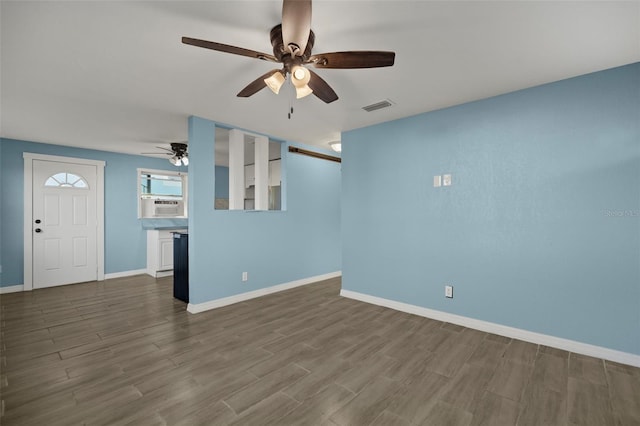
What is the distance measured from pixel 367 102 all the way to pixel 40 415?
3669mm

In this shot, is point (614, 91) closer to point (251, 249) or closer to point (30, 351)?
point (251, 249)

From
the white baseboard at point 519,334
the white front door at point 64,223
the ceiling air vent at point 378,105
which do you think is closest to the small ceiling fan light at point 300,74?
the ceiling air vent at point 378,105

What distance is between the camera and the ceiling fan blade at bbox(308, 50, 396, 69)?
5.66 ft

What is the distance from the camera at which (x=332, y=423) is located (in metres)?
1.71

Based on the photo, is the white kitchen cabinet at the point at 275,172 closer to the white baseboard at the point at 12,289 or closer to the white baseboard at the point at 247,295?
the white baseboard at the point at 247,295

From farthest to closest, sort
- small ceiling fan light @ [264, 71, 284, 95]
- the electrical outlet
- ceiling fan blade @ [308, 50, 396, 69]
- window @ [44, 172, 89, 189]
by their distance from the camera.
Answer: window @ [44, 172, 89, 189]
the electrical outlet
small ceiling fan light @ [264, 71, 284, 95]
ceiling fan blade @ [308, 50, 396, 69]

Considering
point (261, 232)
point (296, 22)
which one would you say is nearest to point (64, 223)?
point (261, 232)

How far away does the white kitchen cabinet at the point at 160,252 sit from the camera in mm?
5555

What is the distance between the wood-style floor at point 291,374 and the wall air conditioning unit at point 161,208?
114 inches

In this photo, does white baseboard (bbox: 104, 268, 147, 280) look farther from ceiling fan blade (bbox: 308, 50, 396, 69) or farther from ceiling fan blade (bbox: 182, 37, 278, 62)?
ceiling fan blade (bbox: 308, 50, 396, 69)

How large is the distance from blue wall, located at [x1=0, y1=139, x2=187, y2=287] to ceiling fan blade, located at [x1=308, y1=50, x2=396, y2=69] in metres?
5.55

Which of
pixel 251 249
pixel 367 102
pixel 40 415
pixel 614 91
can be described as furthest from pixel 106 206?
pixel 614 91

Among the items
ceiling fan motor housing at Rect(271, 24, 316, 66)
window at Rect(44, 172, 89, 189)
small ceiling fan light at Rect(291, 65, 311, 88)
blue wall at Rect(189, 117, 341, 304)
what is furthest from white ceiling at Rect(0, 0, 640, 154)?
window at Rect(44, 172, 89, 189)

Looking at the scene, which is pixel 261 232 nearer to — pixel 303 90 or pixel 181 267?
pixel 181 267
